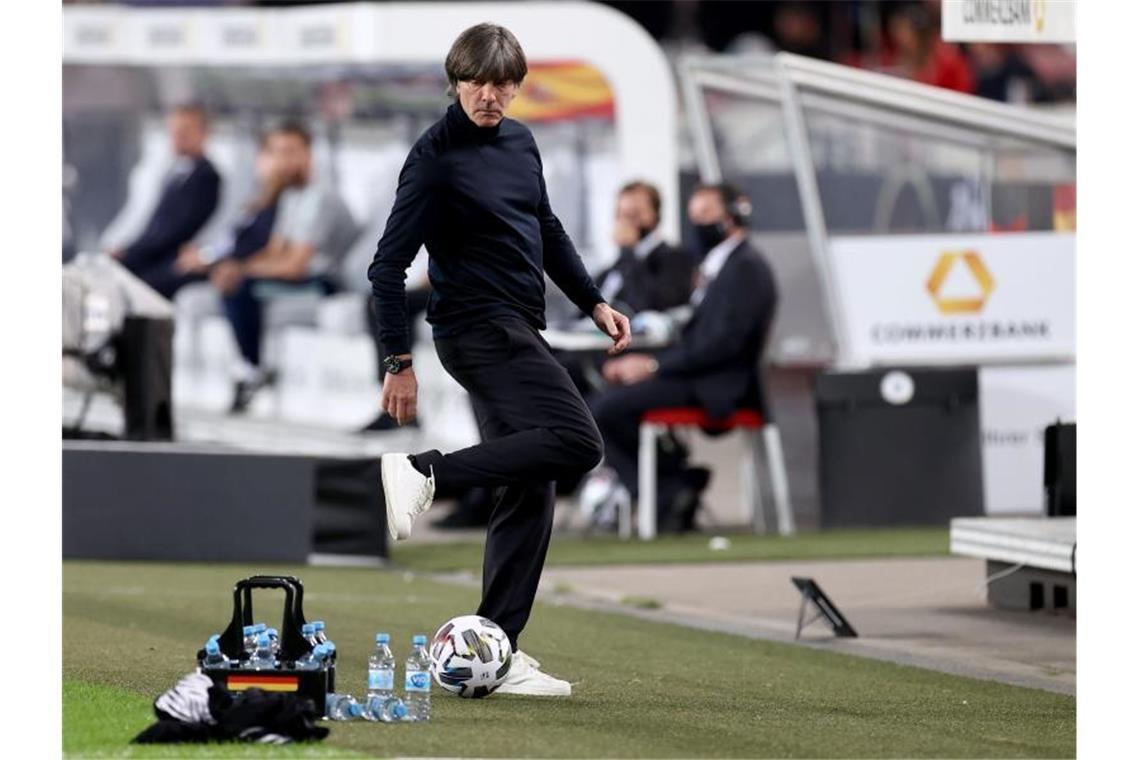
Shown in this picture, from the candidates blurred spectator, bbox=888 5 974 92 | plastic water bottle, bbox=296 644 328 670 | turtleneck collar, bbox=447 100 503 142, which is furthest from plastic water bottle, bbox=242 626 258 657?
blurred spectator, bbox=888 5 974 92

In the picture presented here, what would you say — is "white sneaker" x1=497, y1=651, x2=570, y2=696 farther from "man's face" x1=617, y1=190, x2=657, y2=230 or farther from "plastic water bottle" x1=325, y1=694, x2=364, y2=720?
"man's face" x1=617, y1=190, x2=657, y2=230

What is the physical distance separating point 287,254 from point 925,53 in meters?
17.0

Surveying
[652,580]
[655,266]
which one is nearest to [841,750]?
[652,580]

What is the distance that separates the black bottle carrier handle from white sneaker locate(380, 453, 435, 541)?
488 mm

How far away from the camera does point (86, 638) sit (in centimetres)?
1012

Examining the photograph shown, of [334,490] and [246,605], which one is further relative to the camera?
[334,490]

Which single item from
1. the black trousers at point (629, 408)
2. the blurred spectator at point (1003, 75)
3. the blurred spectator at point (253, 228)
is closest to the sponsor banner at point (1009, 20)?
the black trousers at point (629, 408)

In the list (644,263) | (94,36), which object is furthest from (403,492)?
(94,36)

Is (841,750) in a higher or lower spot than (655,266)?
lower

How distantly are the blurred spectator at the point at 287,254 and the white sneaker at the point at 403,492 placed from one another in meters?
13.5

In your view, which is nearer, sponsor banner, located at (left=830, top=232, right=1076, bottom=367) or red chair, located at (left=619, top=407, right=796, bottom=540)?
red chair, located at (left=619, top=407, right=796, bottom=540)

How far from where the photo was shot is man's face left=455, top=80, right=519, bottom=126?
7.93 metres
